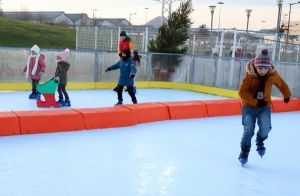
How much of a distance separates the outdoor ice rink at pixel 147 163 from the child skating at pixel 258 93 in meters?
0.48

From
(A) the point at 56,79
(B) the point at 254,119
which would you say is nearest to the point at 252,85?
(B) the point at 254,119

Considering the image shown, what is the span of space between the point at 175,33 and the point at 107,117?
31.2 feet

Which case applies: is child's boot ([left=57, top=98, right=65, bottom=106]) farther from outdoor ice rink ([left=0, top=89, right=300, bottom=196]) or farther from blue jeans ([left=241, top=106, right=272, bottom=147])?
blue jeans ([left=241, top=106, right=272, bottom=147])

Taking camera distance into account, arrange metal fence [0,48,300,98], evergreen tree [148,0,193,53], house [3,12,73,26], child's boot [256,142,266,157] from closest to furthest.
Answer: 1. child's boot [256,142,266,157]
2. metal fence [0,48,300,98]
3. evergreen tree [148,0,193,53]
4. house [3,12,73,26]

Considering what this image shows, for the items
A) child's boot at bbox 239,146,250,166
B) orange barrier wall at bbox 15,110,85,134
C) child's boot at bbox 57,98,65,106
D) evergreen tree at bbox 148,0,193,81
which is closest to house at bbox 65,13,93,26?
evergreen tree at bbox 148,0,193,81

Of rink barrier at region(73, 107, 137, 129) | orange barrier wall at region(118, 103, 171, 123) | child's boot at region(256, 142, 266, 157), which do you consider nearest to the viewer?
child's boot at region(256, 142, 266, 157)

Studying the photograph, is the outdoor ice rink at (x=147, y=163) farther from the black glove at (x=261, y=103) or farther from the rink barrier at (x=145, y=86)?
the rink barrier at (x=145, y=86)

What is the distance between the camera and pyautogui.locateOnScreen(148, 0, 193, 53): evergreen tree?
15797 mm

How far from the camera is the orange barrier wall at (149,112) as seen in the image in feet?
24.9

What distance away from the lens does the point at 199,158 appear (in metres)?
5.44

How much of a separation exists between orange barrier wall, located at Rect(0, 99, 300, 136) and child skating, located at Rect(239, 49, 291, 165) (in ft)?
8.85

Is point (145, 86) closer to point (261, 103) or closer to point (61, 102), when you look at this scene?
point (61, 102)

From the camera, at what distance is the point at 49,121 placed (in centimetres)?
644

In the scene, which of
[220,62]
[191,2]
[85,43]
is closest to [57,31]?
[85,43]
